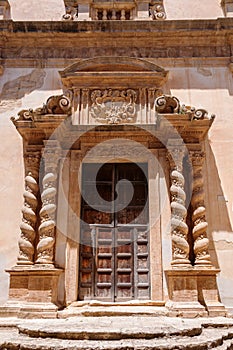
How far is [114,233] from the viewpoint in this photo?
7.03m

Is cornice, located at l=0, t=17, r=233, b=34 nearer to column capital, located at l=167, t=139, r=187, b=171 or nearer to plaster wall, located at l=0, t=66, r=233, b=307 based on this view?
plaster wall, located at l=0, t=66, r=233, b=307

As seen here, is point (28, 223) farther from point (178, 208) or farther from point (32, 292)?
point (178, 208)

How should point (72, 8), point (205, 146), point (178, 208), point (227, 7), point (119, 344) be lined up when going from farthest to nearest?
point (72, 8)
point (227, 7)
point (205, 146)
point (178, 208)
point (119, 344)

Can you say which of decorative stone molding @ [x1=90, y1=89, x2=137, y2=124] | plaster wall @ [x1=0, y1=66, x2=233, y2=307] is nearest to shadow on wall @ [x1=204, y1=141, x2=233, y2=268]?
plaster wall @ [x1=0, y1=66, x2=233, y2=307]

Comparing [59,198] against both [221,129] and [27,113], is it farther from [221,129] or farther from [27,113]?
[221,129]

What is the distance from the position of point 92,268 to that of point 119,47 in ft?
15.7

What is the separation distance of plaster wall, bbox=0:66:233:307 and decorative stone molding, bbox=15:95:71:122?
74 centimetres

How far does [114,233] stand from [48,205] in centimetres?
135

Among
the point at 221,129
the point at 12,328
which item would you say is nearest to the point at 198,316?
the point at 12,328

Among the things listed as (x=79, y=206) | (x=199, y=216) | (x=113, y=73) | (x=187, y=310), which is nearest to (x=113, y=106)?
(x=113, y=73)

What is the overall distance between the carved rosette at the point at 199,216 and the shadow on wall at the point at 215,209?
1.16 ft

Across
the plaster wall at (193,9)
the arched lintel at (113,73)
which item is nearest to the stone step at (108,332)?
the arched lintel at (113,73)

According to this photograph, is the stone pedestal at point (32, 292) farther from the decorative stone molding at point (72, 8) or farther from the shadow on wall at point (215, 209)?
the decorative stone molding at point (72, 8)

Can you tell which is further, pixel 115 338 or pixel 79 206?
pixel 79 206
